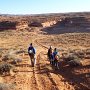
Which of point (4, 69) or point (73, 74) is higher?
point (4, 69)

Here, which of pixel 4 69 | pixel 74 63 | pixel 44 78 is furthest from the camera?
pixel 74 63

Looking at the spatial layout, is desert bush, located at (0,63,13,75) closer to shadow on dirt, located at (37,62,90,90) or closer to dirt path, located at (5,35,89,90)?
dirt path, located at (5,35,89,90)

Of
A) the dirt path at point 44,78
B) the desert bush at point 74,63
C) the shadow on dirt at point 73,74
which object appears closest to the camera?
the dirt path at point 44,78

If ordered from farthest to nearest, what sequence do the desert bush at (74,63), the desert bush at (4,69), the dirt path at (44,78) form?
the desert bush at (74,63)
the desert bush at (4,69)
the dirt path at (44,78)

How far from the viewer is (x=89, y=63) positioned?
19.4m

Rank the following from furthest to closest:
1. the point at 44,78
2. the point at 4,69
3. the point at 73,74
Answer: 1. the point at 4,69
2. the point at 73,74
3. the point at 44,78

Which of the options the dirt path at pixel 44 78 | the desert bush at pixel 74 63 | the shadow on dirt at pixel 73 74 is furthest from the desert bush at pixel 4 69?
the desert bush at pixel 74 63

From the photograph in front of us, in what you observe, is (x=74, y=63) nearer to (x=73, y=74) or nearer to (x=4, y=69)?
(x=73, y=74)

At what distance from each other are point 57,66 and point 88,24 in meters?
59.5

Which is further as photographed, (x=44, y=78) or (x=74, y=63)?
(x=74, y=63)

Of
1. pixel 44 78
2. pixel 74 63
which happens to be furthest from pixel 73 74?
pixel 74 63

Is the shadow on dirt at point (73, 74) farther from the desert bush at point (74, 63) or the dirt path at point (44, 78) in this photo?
the desert bush at point (74, 63)

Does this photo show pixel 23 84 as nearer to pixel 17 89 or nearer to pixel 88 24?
pixel 17 89

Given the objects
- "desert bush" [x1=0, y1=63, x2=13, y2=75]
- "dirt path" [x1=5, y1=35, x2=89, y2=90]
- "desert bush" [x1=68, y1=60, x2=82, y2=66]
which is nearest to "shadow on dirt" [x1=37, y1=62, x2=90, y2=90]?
"dirt path" [x1=5, y1=35, x2=89, y2=90]
